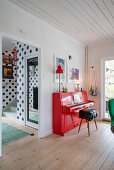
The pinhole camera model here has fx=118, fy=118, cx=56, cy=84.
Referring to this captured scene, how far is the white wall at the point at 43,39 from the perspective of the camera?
2.12 m

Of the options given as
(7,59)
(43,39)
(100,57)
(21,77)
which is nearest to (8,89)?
(7,59)

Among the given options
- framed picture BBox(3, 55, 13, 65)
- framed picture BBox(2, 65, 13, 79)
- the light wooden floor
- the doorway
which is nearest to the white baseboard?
the light wooden floor

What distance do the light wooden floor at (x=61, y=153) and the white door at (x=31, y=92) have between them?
2.48 ft

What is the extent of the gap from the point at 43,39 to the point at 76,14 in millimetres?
897

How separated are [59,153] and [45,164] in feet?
1.20

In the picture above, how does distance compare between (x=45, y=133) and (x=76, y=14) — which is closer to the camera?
(x=76, y=14)

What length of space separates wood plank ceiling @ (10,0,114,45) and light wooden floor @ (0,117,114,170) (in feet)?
8.90

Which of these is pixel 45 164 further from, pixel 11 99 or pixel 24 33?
pixel 11 99

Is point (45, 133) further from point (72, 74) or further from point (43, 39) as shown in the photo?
point (43, 39)

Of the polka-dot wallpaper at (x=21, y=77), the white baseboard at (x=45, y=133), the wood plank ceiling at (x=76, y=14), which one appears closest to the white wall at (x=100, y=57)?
the wood plank ceiling at (x=76, y=14)

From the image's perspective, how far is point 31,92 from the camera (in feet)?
12.2

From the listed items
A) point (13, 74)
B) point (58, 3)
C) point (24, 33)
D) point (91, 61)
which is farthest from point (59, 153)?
point (13, 74)

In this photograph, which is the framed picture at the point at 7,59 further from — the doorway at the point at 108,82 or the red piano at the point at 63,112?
the doorway at the point at 108,82

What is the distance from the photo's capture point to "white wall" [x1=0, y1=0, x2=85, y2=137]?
83.5 inches
